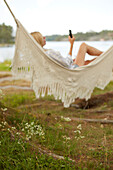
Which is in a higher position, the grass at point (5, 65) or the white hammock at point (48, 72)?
the white hammock at point (48, 72)

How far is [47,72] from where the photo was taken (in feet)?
6.48

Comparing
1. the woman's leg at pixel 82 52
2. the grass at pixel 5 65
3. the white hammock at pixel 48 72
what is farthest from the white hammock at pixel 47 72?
the grass at pixel 5 65

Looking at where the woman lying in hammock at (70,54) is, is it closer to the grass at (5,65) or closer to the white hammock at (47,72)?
the white hammock at (47,72)

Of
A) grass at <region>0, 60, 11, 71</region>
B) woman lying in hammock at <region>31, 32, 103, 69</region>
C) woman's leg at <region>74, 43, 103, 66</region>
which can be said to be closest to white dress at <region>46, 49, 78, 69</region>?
woman lying in hammock at <region>31, 32, 103, 69</region>

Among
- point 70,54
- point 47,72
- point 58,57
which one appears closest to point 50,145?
point 47,72

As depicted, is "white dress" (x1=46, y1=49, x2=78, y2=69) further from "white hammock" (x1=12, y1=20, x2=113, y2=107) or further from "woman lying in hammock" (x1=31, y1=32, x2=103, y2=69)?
"white hammock" (x1=12, y1=20, x2=113, y2=107)

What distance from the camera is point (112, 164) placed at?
1.34 meters

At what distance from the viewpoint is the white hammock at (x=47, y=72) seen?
191cm

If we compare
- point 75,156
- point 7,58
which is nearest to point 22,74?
point 75,156

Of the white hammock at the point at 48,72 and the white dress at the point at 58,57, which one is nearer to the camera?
the white hammock at the point at 48,72

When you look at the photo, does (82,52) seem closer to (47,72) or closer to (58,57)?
(58,57)

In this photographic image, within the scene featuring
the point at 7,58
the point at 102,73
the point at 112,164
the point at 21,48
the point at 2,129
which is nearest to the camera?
the point at 112,164

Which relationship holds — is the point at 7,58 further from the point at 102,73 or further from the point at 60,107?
the point at 102,73

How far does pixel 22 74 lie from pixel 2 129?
0.55 m
